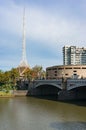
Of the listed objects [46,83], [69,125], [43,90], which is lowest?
[69,125]

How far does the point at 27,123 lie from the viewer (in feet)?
170

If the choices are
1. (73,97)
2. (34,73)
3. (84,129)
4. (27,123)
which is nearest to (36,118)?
(27,123)

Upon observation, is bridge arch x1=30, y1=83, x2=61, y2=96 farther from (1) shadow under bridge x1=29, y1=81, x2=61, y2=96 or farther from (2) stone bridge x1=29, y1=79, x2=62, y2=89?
(2) stone bridge x1=29, y1=79, x2=62, y2=89

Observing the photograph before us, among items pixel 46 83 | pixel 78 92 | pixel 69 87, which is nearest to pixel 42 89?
pixel 46 83

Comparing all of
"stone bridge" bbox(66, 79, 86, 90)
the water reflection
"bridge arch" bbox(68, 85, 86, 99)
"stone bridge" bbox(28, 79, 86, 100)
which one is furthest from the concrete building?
the water reflection

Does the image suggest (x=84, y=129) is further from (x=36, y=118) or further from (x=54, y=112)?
(x=54, y=112)

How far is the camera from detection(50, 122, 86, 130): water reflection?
46.8m

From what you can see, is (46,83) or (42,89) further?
(42,89)

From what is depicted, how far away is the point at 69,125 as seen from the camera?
163ft

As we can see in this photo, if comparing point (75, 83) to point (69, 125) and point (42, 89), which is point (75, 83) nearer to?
point (42, 89)

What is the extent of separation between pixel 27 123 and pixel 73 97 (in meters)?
48.1

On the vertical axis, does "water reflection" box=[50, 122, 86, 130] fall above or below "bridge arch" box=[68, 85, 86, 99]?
below

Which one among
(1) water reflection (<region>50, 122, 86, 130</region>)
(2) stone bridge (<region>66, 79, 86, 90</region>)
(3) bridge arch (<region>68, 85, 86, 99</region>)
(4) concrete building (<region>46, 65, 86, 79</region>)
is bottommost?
(1) water reflection (<region>50, 122, 86, 130</region>)

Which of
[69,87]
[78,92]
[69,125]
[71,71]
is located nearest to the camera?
[69,125]
